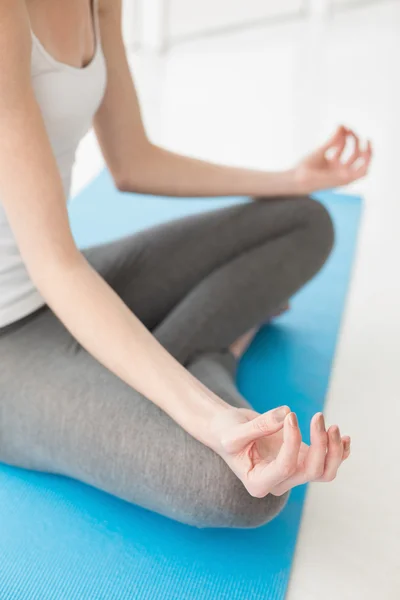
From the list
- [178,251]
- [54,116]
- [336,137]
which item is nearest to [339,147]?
[336,137]

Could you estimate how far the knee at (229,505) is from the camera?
44.1 inches

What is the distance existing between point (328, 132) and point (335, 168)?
1978mm

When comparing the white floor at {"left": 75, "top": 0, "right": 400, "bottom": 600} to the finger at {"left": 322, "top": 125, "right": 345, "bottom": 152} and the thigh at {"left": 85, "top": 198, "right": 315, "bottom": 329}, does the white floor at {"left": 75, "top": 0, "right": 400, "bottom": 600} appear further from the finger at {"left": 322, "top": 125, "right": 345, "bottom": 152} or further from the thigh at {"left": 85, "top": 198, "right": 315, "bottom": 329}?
the finger at {"left": 322, "top": 125, "right": 345, "bottom": 152}

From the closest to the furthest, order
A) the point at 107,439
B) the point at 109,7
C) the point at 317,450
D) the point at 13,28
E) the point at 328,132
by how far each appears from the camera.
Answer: the point at 317,450 → the point at 13,28 → the point at 107,439 → the point at 109,7 → the point at 328,132

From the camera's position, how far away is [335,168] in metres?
1.71

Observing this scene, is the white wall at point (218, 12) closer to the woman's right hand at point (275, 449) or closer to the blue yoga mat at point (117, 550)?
the blue yoga mat at point (117, 550)

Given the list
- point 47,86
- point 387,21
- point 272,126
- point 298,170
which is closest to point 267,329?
point 298,170

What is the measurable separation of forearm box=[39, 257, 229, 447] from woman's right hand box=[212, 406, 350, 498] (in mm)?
63

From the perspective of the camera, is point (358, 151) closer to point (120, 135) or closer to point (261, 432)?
point (120, 135)

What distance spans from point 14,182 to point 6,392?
1.18ft

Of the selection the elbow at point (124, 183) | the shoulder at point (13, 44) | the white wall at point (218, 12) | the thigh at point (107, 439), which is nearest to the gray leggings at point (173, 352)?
the thigh at point (107, 439)

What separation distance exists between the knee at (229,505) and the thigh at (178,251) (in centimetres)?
52

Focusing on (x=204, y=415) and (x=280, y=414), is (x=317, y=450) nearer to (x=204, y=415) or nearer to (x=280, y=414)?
(x=280, y=414)

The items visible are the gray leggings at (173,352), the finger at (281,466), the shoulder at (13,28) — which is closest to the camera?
the finger at (281,466)
